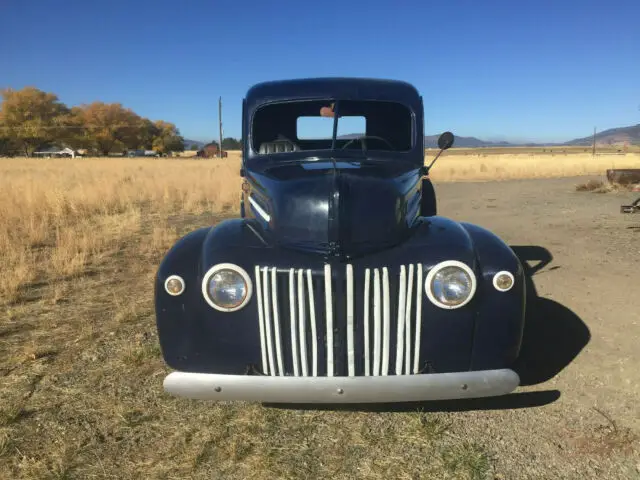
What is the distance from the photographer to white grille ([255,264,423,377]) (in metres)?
2.45

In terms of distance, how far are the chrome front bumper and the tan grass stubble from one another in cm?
380

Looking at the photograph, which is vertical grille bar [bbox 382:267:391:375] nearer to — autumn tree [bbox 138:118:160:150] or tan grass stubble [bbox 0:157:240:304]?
tan grass stubble [bbox 0:157:240:304]

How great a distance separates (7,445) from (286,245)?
1793 mm

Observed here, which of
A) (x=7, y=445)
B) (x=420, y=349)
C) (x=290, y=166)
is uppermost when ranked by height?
(x=290, y=166)

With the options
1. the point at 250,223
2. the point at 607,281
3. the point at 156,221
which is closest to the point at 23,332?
the point at 250,223

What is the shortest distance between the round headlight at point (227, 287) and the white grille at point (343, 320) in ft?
0.26

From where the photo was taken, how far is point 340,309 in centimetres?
246

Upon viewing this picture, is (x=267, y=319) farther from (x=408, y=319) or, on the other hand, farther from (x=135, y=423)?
(x=135, y=423)

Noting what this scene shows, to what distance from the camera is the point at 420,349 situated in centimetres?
251

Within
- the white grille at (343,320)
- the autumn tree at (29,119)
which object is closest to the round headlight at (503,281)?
the white grille at (343,320)

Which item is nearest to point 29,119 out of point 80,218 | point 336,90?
point 80,218

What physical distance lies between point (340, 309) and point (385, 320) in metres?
0.23

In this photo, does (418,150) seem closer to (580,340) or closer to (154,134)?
(580,340)

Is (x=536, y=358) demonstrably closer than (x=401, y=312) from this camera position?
No
